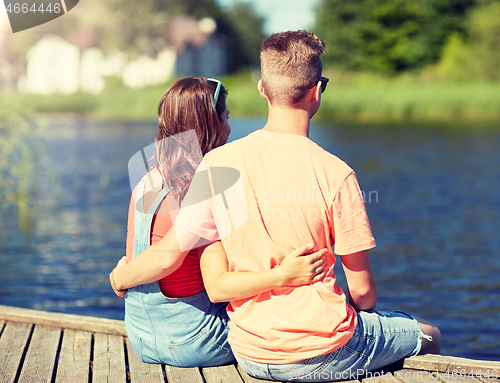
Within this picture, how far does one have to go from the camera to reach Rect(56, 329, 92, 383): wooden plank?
8.44ft

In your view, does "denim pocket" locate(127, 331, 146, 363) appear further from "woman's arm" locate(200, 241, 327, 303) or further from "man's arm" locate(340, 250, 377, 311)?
"man's arm" locate(340, 250, 377, 311)

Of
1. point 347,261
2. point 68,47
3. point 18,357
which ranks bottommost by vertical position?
point 68,47

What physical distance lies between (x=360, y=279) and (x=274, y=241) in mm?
370

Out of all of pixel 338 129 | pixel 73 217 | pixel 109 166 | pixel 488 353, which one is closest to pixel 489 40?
pixel 338 129

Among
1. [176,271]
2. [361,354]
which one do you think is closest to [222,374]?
[176,271]

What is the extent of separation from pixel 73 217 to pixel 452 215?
5.88 m

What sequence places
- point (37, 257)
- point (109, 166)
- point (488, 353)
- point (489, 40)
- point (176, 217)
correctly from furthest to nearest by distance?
point (489, 40), point (109, 166), point (37, 257), point (488, 353), point (176, 217)

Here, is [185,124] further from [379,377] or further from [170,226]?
[379,377]

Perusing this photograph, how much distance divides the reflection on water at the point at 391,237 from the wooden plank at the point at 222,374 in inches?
51.0

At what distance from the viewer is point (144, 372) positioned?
8.43ft

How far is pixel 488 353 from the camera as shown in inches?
176

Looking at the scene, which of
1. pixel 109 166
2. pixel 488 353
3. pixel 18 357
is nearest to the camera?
pixel 18 357

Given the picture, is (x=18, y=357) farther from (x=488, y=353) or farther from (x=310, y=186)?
(x=488, y=353)

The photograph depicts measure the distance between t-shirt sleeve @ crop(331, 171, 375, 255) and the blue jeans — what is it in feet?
1.16
